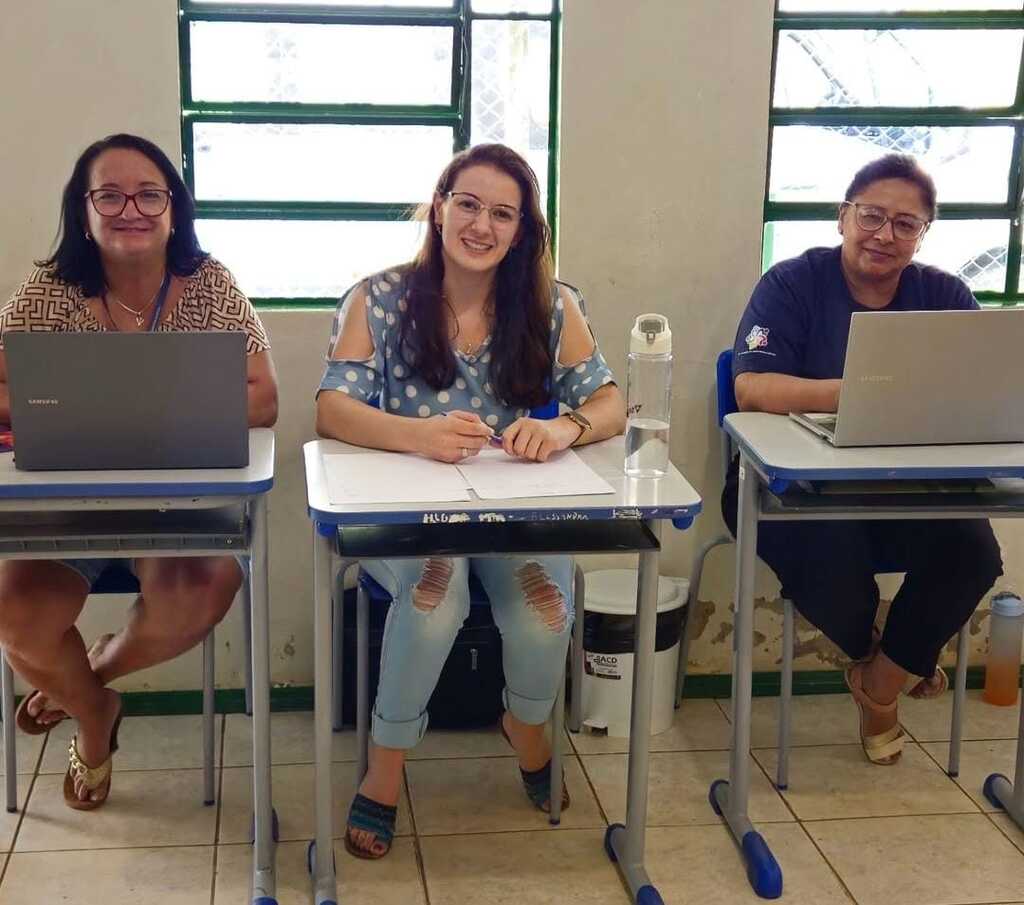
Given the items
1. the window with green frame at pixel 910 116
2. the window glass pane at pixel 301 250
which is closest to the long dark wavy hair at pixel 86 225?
the window glass pane at pixel 301 250

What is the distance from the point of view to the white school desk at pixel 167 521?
1929mm

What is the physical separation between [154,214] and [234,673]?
116 cm

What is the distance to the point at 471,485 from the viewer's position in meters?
2.04

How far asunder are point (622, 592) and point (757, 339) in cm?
68

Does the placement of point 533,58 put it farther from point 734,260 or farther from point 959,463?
point 959,463

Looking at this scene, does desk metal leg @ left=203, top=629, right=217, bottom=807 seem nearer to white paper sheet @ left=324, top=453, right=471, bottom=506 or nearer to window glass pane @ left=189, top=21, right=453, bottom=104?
white paper sheet @ left=324, top=453, right=471, bottom=506

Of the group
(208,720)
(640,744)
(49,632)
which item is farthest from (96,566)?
(640,744)

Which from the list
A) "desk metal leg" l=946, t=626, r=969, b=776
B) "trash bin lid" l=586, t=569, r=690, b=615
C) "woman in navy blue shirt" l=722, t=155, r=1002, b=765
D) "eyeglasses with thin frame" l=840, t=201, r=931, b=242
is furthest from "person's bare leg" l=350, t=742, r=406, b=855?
"eyeglasses with thin frame" l=840, t=201, r=931, b=242

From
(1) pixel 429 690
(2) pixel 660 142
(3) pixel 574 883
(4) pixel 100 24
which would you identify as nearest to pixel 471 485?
(1) pixel 429 690

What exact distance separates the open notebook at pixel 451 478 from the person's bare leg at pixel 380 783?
58 cm

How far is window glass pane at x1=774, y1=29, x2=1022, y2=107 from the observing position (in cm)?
300

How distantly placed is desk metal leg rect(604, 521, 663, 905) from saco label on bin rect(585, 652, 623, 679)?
20.6 inches

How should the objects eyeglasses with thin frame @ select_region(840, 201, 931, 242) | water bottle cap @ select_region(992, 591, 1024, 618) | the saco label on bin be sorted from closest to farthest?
1. eyeglasses with thin frame @ select_region(840, 201, 931, 242)
2. the saco label on bin
3. water bottle cap @ select_region(992, 591, 1024, 618)

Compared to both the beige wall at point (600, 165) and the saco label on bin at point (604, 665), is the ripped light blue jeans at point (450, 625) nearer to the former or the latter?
the saco label on bin at point (604, 665)
